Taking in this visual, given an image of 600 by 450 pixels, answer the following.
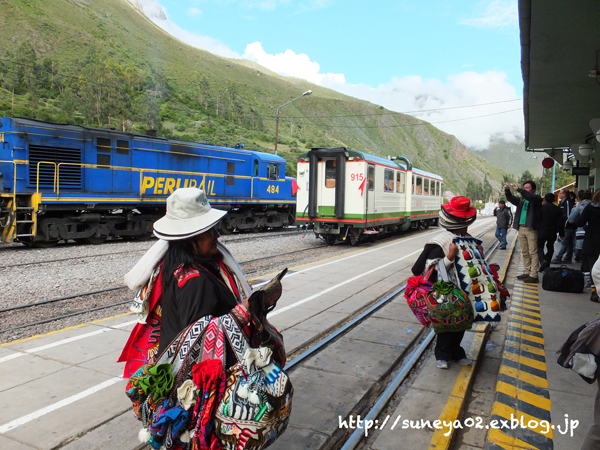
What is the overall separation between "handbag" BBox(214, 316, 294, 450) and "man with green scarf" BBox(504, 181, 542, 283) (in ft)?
24.6

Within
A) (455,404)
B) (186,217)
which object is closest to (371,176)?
(455,404)

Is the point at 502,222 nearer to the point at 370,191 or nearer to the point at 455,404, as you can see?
the point at 370,191

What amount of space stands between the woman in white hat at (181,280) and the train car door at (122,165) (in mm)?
14249

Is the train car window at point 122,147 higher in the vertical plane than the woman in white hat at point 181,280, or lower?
higher

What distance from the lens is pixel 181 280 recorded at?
211cm

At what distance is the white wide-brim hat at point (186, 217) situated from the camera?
219cm

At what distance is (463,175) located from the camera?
146m

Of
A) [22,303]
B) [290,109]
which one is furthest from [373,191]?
[290,109]

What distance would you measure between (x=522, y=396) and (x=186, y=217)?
138 inches

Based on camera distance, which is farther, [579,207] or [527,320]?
[579,207]

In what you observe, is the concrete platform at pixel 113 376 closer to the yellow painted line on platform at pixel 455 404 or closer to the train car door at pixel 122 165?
the yellow painted line on platform at pixel 455 404

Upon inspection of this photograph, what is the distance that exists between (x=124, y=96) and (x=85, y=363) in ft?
202

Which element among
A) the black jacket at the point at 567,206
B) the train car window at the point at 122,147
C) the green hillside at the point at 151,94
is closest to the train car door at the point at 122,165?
the train car window at the point at 122,147

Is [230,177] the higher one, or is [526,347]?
[230,177]
